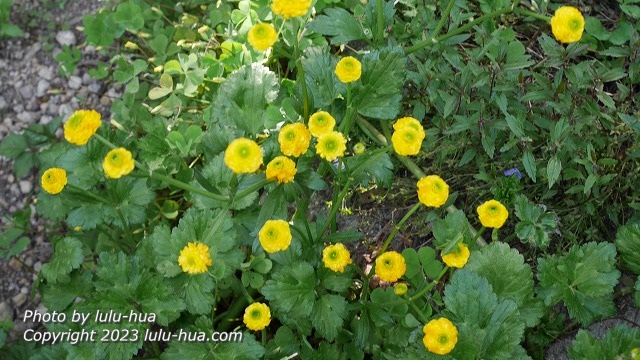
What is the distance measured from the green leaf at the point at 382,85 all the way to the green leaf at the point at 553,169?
54 centimetres

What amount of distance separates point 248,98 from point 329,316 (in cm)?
78

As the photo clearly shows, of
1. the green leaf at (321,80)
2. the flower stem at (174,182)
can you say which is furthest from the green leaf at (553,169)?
the flower stem at (174,182)

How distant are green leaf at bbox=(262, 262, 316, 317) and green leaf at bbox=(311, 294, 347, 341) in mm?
32

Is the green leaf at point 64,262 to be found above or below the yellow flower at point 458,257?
below

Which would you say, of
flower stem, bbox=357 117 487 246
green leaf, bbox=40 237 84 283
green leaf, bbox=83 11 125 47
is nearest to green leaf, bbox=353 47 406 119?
flower stem, bbox=357 117 487 246

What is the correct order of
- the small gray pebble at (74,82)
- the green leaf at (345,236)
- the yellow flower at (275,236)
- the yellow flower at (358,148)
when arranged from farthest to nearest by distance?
the small gray pebble at (74,82), the yellow flower at (358,148), the green leaf at (345,236), the yellow flower at (275,236)

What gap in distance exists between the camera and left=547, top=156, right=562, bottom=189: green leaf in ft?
7.16

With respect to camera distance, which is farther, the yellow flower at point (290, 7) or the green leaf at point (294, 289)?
the green leaf at point (294, 289)

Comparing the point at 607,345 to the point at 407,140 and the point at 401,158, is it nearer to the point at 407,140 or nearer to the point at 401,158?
the point at 407,140

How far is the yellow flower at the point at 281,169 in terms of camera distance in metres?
1.87

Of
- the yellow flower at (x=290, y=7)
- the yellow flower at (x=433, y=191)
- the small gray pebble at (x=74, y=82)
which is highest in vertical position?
the yellow flower at (x=290, y=7)

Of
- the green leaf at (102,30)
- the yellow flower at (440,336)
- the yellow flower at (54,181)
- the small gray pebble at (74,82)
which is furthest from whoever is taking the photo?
the small gray pebble at (74,82)

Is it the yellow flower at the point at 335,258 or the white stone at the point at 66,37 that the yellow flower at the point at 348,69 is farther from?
the white stone at the point at 66,37

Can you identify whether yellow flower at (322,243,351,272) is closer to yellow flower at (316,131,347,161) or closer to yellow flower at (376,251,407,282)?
yellow flower at (376,251,407,282)
